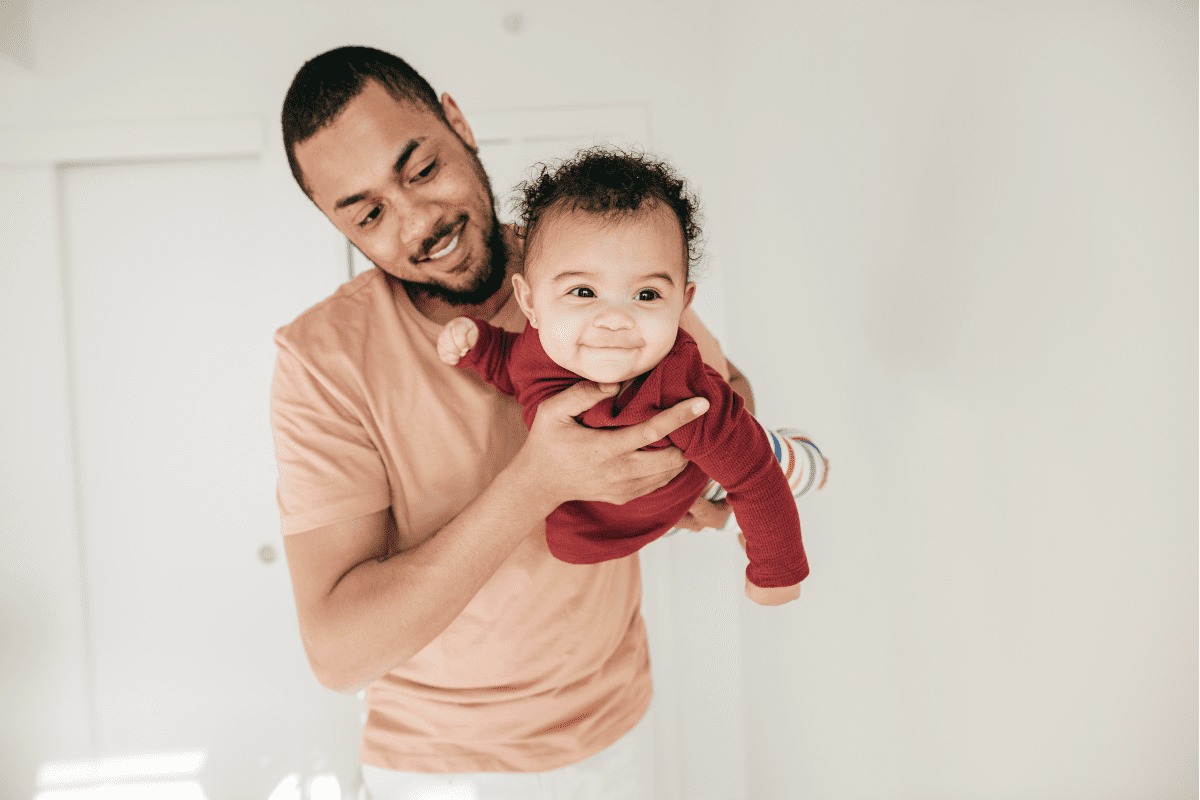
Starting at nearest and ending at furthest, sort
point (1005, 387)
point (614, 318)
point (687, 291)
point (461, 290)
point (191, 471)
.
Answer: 1. point (1005, 387)
2. point (614, 318)
3. point (687, 291)
4. point (461, 290)
5. point (191, 471)

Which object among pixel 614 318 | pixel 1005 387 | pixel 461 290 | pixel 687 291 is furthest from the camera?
pixel 461 290

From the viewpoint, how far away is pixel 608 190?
738mm

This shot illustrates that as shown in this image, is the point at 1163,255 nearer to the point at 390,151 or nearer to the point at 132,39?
the point at 390,151

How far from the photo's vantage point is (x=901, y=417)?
0.80m

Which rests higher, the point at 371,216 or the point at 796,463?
the point at 371,216

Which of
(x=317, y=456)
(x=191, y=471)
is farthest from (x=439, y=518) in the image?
(x=191, y=471)

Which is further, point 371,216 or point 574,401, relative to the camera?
point 371,216

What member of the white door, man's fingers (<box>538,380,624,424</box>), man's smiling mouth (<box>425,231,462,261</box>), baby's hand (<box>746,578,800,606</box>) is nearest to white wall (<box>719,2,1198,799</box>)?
baby's hand (<box>746,578,800,606</box>)

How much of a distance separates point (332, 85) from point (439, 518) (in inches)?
24.9

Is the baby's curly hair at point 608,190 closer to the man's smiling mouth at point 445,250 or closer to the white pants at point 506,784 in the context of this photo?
the man's smiling mouth at point 445,250

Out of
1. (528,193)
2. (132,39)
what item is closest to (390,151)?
(528,193)

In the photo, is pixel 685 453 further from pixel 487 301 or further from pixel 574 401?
pixel 487 301

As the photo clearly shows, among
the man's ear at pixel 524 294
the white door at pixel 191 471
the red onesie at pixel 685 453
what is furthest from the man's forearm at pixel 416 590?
the white door at pixel 191 471

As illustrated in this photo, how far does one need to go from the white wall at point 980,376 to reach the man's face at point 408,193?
1.96 ft
